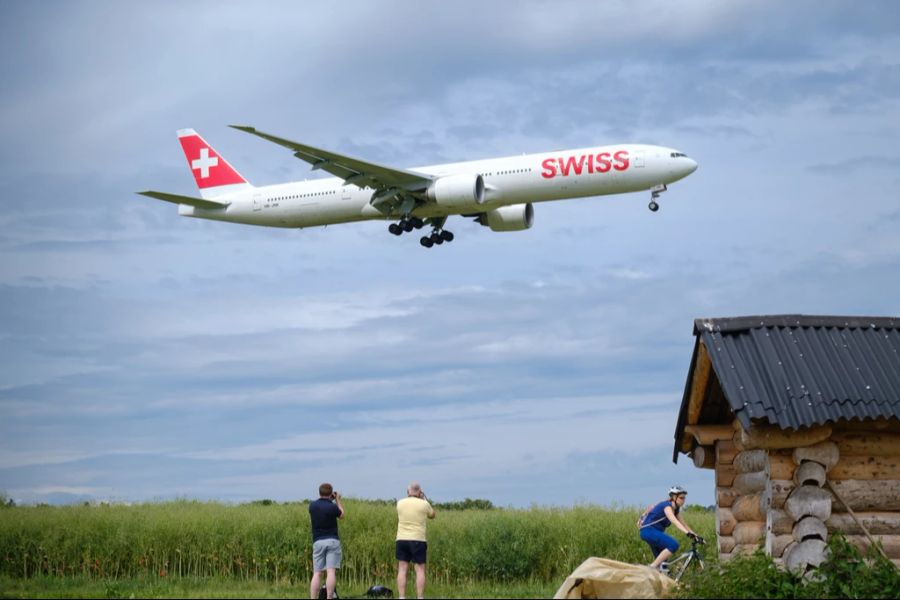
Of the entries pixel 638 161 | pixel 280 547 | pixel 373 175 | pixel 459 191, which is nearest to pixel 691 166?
pixel 638 161

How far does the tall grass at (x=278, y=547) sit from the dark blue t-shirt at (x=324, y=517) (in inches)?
239

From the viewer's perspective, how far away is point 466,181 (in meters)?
34.6

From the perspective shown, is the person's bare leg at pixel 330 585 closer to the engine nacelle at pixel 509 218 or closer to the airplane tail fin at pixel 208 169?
the engine nacelle at pixel 509 218

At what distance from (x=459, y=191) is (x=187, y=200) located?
44.1 feet

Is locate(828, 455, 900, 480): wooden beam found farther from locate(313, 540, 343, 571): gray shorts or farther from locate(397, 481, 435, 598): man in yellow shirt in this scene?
locate(313, 540, 343, 571): gray shorts

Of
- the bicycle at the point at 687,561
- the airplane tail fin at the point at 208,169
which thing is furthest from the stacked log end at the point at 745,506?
the airplane tail fin at the point at 208,169

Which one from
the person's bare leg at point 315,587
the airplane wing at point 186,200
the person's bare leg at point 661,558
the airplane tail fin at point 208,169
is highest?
the airplane tail fin at point 208,169

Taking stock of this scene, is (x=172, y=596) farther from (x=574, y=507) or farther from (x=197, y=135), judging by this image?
(x=197, y=135)

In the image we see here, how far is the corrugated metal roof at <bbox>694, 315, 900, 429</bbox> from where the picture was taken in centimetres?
1163

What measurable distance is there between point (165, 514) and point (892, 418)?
47.1 feet

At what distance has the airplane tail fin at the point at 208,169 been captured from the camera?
4531cm

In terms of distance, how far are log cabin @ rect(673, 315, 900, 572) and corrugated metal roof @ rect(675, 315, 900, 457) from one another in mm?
Result: 12

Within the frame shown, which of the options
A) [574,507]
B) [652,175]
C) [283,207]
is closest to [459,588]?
[574,507]

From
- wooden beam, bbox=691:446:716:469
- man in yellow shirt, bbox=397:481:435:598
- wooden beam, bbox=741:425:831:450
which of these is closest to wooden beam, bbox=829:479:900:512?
wooden beam, bbox=741:425:831:450
